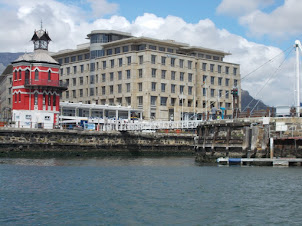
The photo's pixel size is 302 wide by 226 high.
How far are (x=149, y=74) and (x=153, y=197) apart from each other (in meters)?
88.0

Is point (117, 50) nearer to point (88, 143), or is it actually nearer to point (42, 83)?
point (42, 83)

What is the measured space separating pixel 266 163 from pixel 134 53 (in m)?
74.9

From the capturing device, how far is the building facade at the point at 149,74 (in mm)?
121000

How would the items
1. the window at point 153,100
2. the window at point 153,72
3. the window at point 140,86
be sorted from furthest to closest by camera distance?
the window at point 140,86
the window at point 153,100
the window at point 153,72

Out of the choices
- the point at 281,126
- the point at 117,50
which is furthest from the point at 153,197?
the point at 117,50

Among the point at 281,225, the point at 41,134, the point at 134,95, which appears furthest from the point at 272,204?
the point at 134,95

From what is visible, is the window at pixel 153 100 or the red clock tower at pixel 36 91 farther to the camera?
the window at pixel 153 100

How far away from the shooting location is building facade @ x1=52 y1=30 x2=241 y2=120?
12100cm

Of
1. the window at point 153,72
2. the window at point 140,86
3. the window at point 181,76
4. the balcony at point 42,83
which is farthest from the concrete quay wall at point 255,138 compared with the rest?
the window at point 181,76

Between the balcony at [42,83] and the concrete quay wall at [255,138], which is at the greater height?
the balcony at [42,83]

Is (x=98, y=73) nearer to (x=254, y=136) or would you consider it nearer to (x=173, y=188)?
(x=254, y=136)

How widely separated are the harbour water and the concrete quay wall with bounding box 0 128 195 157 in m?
26.8

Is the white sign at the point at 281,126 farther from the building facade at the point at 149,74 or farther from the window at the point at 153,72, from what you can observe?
the window at the point at 153,72

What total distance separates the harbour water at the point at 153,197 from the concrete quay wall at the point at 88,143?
26.8 metres
